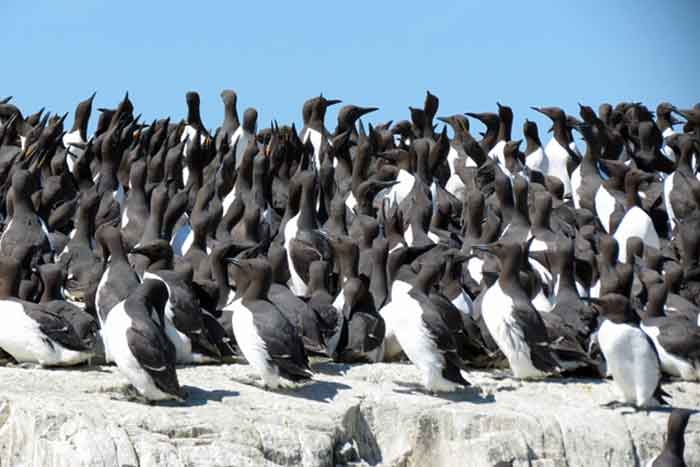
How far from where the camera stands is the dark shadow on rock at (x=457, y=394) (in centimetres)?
1074

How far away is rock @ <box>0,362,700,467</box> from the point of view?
888cm

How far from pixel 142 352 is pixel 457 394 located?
8.13 ft

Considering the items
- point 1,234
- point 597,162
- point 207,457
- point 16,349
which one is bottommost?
point 207,457

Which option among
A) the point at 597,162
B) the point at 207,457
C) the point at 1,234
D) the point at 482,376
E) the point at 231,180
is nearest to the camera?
the point at 207,457

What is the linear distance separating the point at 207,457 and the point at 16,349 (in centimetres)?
224

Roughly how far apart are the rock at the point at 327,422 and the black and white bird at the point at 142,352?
0.43ft

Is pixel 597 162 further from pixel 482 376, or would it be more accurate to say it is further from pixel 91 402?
pixel 91 402

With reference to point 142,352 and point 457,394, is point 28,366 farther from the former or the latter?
point 457,394

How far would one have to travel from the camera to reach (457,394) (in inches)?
428

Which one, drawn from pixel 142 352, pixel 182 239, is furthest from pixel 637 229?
pixel 142 352

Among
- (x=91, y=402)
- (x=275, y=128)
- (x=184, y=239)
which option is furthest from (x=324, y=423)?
(x=275, y=128)

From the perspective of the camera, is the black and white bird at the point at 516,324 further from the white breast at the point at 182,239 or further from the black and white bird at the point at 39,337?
the white breast at the point at 182,239

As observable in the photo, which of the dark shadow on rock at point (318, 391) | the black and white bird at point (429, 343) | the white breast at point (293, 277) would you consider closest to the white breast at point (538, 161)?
the white breast at point (293, 277)

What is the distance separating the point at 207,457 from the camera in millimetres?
8961
